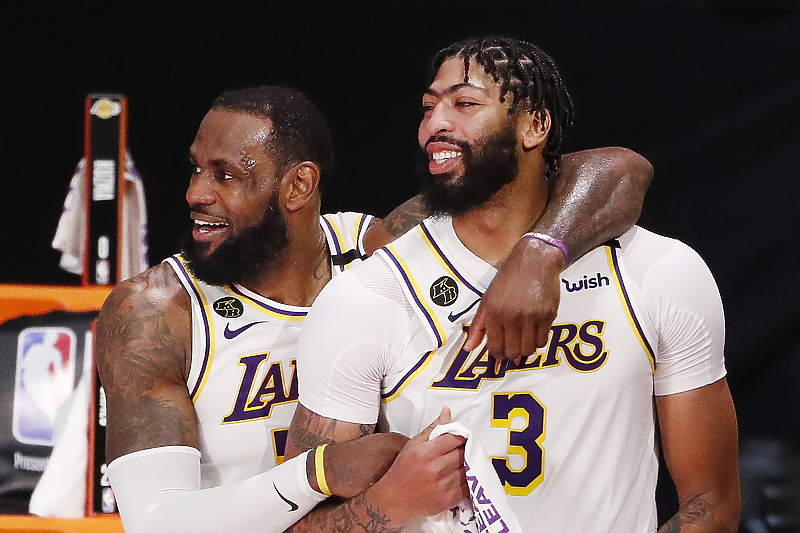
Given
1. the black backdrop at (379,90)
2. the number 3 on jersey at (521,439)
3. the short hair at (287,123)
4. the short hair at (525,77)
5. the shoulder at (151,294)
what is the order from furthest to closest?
the black backdrop at (379,90) < the short hair at (287,123) < the shoulder at (151,294) < the short hair at (525,77) < the number 3 on jersey at (521,439)

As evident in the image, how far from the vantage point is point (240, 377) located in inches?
84.8

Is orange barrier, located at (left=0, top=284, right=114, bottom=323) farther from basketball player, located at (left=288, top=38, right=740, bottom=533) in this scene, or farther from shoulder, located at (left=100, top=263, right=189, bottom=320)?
basketball player, located at (left=288, top=38, right=740, bottom=533)

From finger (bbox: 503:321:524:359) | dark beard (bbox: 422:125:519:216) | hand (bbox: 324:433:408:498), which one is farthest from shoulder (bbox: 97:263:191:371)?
finger (bbox: 503:321:524:359)

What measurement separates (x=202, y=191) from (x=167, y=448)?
21.9 inches

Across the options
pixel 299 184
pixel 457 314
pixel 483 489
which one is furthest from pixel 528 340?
pixel 299 184

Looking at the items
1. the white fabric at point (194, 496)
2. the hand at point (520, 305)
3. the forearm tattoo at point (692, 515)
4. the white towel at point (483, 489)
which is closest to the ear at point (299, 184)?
the white fabric at point (194, 496)

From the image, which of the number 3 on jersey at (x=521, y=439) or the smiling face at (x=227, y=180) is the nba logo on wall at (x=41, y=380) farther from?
the number 3 on jersey at (x=521, y=439)

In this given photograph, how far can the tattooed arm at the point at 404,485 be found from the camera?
165cm

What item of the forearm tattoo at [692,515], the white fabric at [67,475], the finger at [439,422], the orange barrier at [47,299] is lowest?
the white fabric at [67,475]

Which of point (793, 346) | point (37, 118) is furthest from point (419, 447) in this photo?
point (37, 118)

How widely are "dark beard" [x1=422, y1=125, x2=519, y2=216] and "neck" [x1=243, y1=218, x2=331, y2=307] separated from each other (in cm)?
54

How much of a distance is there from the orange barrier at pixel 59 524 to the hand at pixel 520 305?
1727mm

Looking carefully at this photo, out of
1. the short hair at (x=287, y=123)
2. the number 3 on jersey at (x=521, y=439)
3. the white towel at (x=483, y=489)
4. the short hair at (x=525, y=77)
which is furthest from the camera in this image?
the short hair at (x=287, y=123)

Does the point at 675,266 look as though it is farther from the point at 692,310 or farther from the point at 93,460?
the point at 93,460
